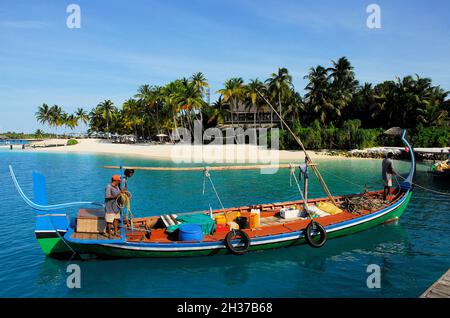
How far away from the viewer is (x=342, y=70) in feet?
224

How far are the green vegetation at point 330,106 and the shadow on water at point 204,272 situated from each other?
4726 cm

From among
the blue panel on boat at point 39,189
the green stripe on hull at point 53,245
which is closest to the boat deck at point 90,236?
the green stripe on hull at point 53,245

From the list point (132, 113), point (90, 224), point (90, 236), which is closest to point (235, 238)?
point (90, 236)

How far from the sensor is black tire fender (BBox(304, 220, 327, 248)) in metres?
13.9

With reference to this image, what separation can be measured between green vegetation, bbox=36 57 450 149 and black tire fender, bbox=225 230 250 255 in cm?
4943

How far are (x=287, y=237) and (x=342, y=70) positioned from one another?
62788 mm

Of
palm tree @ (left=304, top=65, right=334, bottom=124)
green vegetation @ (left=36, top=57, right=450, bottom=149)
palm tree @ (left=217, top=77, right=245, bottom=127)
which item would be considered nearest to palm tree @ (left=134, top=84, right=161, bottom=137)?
green vegetation @ (left=36, top=57, right=450, bottom=149)

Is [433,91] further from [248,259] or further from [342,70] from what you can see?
[248,259]

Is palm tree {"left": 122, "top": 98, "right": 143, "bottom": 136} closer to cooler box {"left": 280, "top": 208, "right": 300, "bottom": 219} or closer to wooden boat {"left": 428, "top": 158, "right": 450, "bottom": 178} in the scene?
wooden boat {"left": 428, "top": 158, "right": 450, "bottom": 178}

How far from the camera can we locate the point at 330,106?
6362 centimetres

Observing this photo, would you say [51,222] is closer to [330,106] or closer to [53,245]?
[53,245]

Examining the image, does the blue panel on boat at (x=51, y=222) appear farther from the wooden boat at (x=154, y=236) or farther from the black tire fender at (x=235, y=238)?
the black tire fender at (x=235, y=238)

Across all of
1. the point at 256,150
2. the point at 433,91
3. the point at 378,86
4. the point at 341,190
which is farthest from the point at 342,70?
the point at 341,190

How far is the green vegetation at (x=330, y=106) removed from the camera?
5575 cm
